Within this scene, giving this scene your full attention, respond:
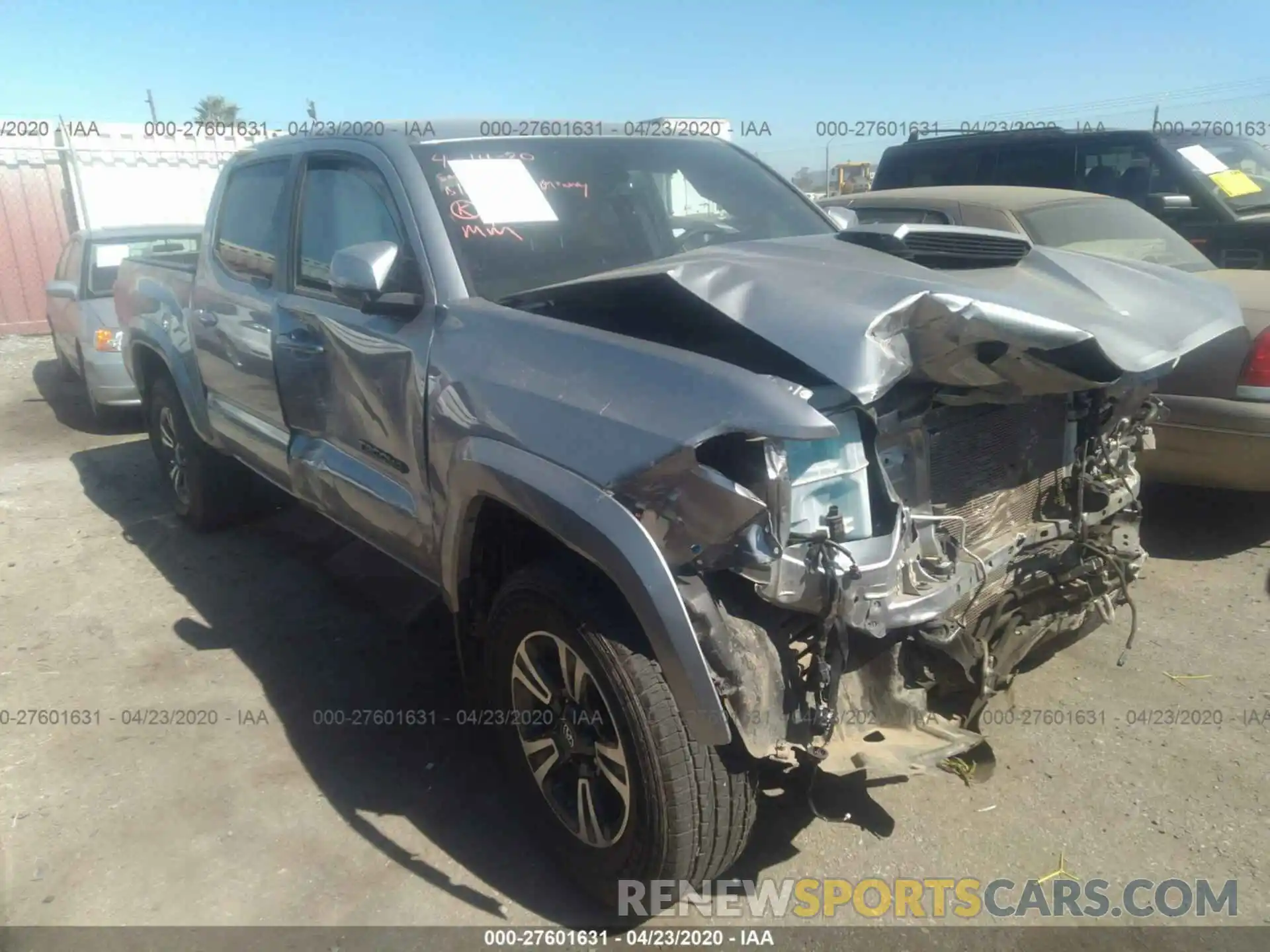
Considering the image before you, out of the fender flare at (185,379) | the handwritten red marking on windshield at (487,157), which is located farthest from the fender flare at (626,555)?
the fender flare at (185,379)

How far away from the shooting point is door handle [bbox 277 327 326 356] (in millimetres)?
3496

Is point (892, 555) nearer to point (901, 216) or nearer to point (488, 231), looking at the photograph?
point (488, 231)

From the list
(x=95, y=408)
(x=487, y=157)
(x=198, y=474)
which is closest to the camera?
(x=487, y=157)

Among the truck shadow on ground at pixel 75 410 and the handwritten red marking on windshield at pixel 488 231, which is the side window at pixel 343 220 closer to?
the handwritten red marking on windshield at pixel 488 231

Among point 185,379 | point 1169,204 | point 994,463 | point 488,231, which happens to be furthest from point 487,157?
point 1169,204

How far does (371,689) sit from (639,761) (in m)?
1.84

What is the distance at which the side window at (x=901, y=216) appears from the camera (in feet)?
18.3

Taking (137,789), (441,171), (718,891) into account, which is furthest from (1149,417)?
(137,789)

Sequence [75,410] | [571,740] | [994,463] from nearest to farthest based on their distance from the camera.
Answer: [571,740] → [994,463] → [75,410]

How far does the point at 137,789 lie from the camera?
10.6 feet

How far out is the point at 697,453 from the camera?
214cm

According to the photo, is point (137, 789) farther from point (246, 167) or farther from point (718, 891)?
point (246, 167)

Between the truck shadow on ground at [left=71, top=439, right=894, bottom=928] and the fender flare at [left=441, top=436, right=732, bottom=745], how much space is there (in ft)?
1.86

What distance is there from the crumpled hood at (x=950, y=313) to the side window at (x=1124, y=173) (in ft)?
14.6
